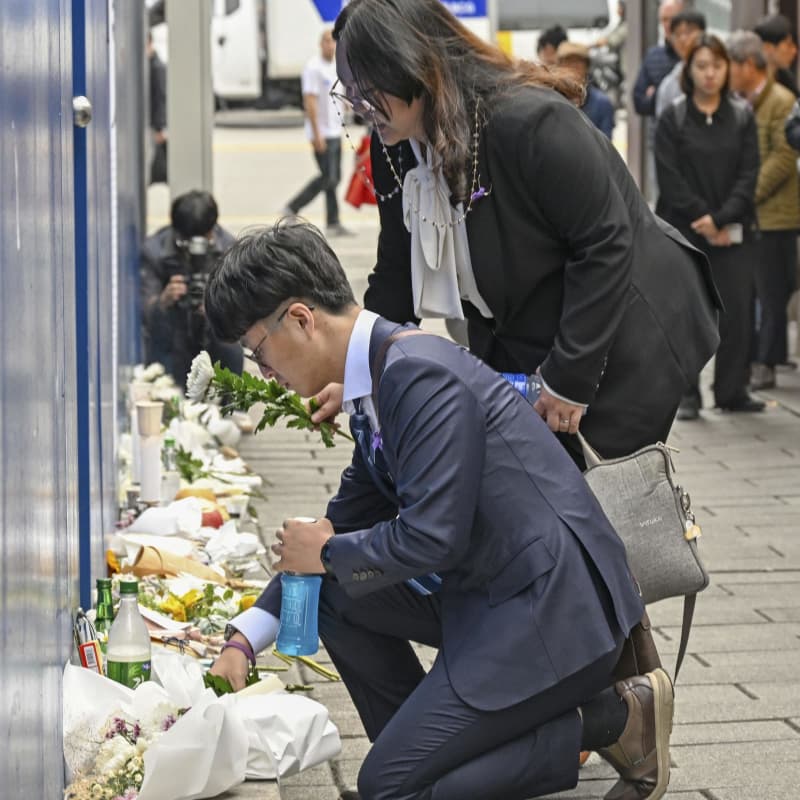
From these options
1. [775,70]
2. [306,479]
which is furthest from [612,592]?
[775,70]

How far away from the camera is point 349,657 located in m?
3.57

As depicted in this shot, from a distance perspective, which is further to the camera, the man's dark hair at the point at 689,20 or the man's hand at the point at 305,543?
the man's dark hair at the point at 689,20

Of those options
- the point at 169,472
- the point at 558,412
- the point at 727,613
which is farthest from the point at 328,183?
the point at 558,412

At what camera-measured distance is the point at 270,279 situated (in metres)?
3.18

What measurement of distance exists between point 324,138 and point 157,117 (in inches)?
130

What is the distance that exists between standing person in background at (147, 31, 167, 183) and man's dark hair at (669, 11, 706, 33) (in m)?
3.54

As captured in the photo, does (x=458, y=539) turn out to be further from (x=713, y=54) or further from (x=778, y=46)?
(x=778, y=46)

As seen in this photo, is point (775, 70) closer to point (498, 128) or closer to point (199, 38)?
point (199, 38)

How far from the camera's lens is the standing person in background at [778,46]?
966 centimetres

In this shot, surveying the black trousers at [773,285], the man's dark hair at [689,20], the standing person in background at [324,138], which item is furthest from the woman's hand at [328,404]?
the standing person in background at [324,138]

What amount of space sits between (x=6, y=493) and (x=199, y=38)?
6399mm

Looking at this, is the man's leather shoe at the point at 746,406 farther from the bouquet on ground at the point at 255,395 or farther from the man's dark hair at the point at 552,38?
the bouquet on ground at the point at 255,395

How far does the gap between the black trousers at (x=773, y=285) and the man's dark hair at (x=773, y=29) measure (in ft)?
3.75

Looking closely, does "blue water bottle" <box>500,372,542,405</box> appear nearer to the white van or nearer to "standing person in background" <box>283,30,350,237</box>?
"standing person in background" <box>283,30,350,237</box>
